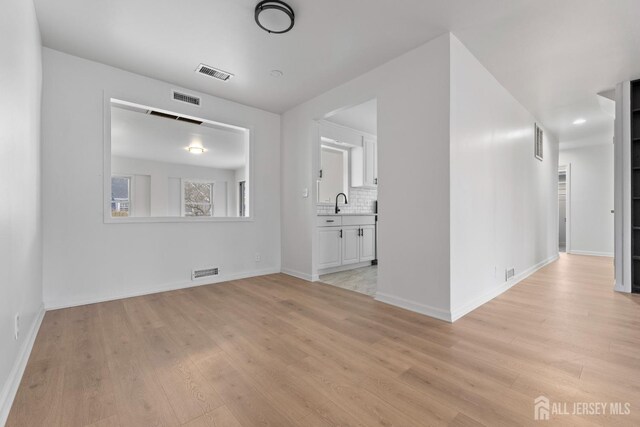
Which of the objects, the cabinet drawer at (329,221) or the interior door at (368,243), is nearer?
the cabinet drawer at (329,221)

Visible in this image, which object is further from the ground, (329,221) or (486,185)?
(486,185)

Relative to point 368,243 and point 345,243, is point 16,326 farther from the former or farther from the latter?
point 368,243

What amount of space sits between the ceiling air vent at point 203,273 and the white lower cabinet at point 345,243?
4.77ft

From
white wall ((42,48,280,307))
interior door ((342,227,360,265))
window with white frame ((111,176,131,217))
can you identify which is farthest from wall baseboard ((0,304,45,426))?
interior door ((342,227,360,265))

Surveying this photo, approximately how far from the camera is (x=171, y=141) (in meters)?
4.07

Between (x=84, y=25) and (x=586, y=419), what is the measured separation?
4.18 meters

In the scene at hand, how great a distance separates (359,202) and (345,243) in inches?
55.3

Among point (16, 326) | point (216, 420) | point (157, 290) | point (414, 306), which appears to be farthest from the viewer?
point (157, 290)

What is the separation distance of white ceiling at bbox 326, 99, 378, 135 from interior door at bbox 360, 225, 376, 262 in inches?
65.3

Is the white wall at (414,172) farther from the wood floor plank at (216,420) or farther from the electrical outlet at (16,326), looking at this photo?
the electrical outlet at (16,326)

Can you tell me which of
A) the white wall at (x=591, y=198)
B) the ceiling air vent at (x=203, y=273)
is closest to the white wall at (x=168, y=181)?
the ceiling air vent at (x=203, y=273)

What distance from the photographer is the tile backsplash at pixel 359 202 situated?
17.9 ft

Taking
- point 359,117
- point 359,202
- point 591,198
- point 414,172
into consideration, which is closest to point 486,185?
point 414,172

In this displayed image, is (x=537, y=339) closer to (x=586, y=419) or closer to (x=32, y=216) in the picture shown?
(x=586, y=419)
